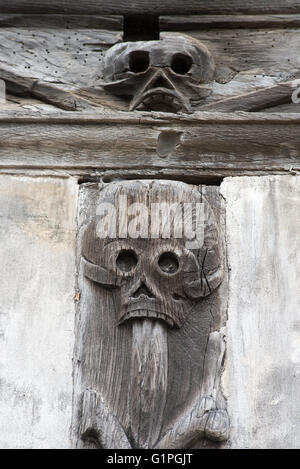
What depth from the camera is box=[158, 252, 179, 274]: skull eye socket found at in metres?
3.34

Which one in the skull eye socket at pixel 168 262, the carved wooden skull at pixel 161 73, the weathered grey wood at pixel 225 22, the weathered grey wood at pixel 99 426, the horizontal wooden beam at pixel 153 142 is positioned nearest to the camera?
the weathered grey wood at pixel 99 426

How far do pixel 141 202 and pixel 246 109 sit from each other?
0.61 metres

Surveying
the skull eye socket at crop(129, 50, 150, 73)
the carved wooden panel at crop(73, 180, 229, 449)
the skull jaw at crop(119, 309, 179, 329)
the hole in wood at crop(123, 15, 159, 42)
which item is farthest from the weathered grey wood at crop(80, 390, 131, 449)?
the hole in wood at crop(123, 15, 159, 42)

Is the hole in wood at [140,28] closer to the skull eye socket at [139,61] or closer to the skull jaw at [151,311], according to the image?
the skull eye socket at [139,61]

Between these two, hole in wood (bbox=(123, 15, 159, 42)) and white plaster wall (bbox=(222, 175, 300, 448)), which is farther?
hole in wood (bbox=(123, 15, 159, 42))

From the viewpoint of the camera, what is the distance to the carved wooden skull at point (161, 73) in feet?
12.1

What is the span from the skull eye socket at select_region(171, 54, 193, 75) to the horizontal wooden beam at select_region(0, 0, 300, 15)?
256 millimetres

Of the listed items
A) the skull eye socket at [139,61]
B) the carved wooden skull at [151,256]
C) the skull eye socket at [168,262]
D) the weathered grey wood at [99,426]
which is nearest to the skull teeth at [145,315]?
the carved wooden skull at [151,256]

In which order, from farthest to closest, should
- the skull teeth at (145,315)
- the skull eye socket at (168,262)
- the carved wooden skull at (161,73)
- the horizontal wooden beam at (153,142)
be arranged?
the carved wooden skull at (161,73)
the horizontal wooden beam at (153,142)
the skull eye socket at (168,262)
the skull teeth at (145,315)

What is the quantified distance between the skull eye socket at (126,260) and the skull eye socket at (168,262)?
0.09 metres

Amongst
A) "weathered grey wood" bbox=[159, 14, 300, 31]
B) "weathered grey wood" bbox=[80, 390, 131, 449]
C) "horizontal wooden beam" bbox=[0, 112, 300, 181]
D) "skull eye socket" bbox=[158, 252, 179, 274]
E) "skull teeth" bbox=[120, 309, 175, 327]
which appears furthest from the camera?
"weathered grey wood" bbox=[159, 14, 300, 31]

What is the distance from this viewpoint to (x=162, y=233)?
3.38 m

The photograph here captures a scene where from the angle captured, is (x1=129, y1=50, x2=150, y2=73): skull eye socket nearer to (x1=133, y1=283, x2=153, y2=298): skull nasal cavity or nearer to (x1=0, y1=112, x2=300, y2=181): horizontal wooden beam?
(x1=0, y1=112, x2=300, y2=181): horizontal wooden beam
